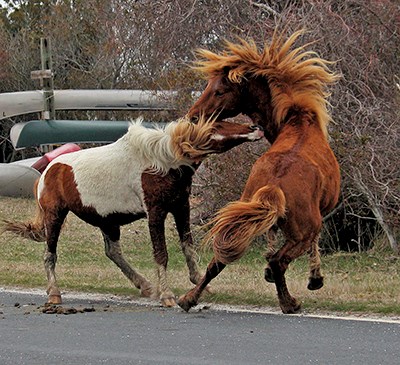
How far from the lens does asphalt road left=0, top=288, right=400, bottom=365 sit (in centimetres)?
727

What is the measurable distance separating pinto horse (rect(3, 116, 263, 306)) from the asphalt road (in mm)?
934

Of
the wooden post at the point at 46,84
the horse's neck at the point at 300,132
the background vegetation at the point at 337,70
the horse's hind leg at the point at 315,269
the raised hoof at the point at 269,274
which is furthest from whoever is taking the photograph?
the wooden post at the point at 46,84

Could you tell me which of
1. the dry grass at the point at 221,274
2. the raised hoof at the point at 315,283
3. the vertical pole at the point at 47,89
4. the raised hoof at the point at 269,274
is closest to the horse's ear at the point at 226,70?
the raised hoof at the point at 269,274

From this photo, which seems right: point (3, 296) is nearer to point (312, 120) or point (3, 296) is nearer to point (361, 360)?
point (312, 120)

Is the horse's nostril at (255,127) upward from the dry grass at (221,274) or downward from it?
upward

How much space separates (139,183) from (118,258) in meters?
1.50

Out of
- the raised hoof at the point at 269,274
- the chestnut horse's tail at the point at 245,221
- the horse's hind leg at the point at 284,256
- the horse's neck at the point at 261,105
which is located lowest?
the raised hoof at the point at 269,274

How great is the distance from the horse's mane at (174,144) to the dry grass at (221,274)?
1.42 meters

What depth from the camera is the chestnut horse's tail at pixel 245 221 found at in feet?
28.3

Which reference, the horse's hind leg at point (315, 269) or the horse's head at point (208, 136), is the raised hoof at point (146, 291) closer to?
the horse's head at point (208, 136)

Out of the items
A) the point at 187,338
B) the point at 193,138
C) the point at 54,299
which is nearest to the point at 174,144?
the point at 193,138

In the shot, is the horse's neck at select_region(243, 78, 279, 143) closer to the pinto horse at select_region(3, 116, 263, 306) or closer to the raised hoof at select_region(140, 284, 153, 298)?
the pinto horse at select_region(3, 116, 263, 306)

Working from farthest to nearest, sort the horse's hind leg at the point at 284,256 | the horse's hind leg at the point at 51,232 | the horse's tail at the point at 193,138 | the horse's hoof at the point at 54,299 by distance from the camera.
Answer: the horse's hind leg at the point at 51,232 → the horse's hoof at the point at 54,299 → the horse's tail at the point at 193,138 → the horse's hind leg at the point at 284,256

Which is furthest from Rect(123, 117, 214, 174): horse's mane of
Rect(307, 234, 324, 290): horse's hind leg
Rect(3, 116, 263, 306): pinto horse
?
Rect(307, 234, 324, 290): horse's hind leg
